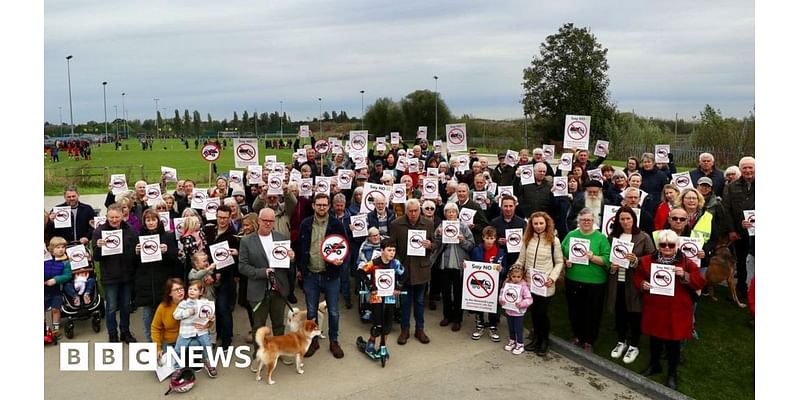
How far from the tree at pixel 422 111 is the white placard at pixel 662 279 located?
58.3m

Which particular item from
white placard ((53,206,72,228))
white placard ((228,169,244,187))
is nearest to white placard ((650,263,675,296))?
white placard ((228,169,244,187))

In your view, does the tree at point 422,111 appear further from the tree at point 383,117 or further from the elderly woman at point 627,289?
the elderly woman at point 627,289

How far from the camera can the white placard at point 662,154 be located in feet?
37.7

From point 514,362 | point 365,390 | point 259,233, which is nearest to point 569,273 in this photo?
point 514,362

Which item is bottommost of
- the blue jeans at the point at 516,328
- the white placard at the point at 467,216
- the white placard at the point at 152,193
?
the blue jeans at the point at 516,328

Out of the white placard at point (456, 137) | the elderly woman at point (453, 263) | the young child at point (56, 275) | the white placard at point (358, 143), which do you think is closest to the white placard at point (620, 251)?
the elderly woman at point (453, 263)

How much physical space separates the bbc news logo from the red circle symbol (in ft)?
17.6

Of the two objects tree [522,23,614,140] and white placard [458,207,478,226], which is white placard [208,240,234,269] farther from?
tree [522,23,614,140]

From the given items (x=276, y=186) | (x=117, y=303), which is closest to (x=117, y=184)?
(x=276, y=186)

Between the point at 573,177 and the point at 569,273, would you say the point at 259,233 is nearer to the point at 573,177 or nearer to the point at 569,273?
the point at 569,273

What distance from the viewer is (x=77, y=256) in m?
7.75

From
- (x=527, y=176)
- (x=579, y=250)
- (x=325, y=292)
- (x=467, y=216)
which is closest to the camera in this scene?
(x=579, y=250)

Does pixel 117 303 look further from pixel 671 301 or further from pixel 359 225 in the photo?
pixel 671 301

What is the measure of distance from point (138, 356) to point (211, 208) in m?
2.81
